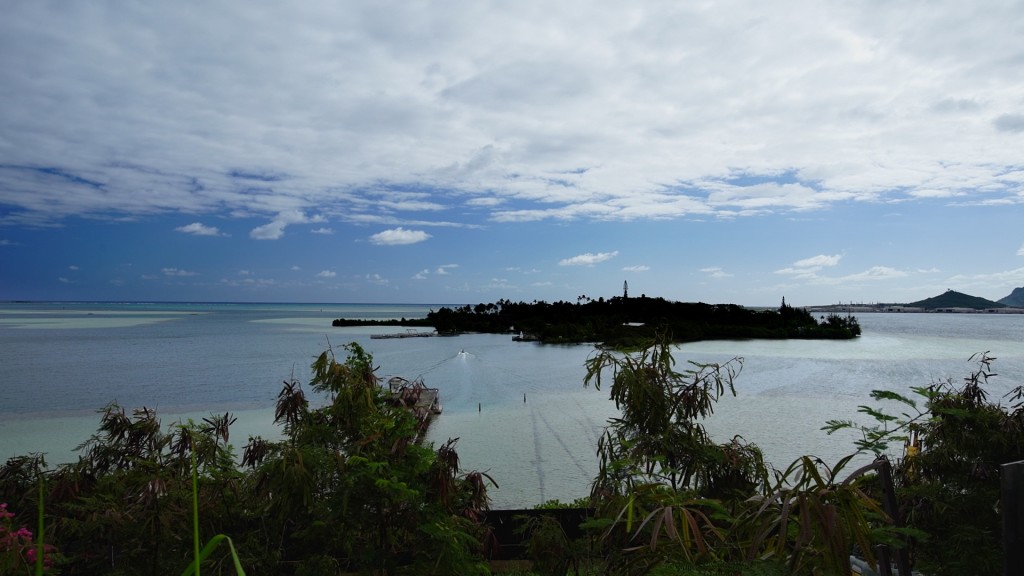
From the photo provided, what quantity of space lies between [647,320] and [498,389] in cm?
3295

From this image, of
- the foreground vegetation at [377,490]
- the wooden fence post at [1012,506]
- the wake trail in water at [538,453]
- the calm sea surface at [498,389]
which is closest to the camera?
the wooden fence post at [1012,506]

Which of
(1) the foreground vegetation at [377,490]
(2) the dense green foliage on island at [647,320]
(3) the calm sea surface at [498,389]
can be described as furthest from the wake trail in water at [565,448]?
(2) the dense green foliage on island at [647,320]

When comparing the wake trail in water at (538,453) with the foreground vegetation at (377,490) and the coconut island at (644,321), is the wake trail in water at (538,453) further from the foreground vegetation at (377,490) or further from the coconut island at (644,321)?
the coconut island at (644,321)

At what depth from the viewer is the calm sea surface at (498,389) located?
17391mm

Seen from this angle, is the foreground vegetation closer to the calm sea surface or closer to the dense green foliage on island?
the calm sea surface

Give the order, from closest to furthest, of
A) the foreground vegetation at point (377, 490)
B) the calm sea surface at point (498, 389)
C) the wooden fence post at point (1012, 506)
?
1. the wooden fence post at point (1012, 506)
2. the foreground vegetation at point (377, 490)
3. the calm sea surface at point (498, 389)

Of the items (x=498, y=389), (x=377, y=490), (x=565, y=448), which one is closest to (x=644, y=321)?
(x=498, y=389)

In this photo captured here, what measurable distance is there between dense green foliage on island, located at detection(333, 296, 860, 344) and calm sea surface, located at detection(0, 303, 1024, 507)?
862 centimetres

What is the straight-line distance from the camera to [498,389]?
3012 centimetres

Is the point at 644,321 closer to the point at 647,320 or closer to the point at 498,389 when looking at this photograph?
the point at 647,320

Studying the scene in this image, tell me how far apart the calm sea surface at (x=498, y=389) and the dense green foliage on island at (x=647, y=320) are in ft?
28.3

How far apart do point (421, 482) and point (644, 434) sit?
1710 mm

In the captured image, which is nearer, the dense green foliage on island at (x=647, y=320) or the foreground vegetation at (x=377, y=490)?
the foreground vegetation at (x=377, y=490)

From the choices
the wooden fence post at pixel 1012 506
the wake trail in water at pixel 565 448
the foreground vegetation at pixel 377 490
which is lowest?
the wake trail in water at pixel 565 448
